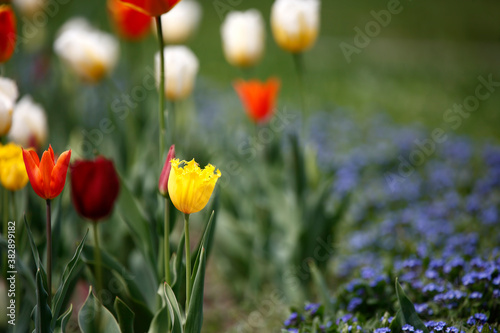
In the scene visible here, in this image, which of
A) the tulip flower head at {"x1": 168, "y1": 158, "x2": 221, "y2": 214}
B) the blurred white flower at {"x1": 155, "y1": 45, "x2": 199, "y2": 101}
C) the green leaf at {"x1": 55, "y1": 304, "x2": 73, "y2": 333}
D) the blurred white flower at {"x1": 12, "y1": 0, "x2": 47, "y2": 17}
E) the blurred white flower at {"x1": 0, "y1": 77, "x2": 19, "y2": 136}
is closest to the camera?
the tulip flower head at {"x1": 168, "y1": 158, "x2": 221, "y2": 214}

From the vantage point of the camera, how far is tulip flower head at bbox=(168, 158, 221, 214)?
4.05 ft

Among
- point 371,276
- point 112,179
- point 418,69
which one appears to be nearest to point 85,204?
point 112,179

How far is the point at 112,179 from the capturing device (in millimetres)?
1448

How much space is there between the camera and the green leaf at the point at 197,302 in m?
1.29

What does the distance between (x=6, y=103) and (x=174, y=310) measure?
2.72 ft

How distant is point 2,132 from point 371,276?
A: 133cm

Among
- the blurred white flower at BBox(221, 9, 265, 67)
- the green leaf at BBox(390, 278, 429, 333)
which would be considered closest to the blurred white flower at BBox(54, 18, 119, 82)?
the blurred white flower at BBox(221, 9, 265, 67)

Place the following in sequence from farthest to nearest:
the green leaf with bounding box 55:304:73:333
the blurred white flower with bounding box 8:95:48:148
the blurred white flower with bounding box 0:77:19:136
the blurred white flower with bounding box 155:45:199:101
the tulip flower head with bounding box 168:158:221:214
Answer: the blurred white flower with bounding box 155:45:199:101 < the blurred white flower with bounding box 8:95:48:148 < the blurred white flower with bounding box 0:77:19:136 < the green leaf with bounding box 55:304:73:333 < the tulip flower head with bounding box 168:158:221:214

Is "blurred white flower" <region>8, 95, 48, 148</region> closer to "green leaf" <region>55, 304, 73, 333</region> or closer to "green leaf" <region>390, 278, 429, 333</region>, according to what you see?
"green leaf" <region>55, 304, 73, 333</region>

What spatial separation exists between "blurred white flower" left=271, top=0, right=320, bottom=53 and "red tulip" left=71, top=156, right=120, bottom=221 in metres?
1.04

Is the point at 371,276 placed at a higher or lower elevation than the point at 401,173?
lower

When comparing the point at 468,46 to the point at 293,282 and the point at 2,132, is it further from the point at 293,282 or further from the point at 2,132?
the point at 2,132

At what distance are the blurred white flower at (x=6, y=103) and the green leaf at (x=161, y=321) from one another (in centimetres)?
77

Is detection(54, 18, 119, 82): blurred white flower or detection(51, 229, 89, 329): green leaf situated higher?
detection(54, 18, 119, 82): blurred white flower
